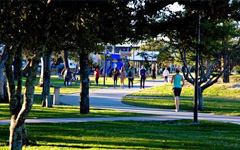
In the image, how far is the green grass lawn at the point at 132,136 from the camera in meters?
10.1

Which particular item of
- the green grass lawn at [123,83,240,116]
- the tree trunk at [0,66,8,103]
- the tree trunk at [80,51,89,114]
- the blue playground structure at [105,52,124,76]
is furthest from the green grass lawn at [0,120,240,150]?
the blue playground structure at [105,52,124,76]

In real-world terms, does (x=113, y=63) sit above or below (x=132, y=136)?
above

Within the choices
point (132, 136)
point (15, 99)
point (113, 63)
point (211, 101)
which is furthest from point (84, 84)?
point (113, 63)

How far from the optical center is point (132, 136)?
11.5 meters

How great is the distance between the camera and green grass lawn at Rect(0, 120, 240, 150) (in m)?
10.1

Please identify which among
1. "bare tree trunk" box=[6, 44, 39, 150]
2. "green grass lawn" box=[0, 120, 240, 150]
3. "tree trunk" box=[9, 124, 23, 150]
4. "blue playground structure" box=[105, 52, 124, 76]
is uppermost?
"blue playground structure" box=[105, 52, 124, 76]

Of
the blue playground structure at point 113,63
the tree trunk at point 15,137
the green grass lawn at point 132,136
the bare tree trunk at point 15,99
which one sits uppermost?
the blue playground structure at point 113,63

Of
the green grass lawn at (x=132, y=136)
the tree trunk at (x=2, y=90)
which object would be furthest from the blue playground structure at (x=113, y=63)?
the green grass lawn at (x=132, y=136)

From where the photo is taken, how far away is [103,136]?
37.3 ft

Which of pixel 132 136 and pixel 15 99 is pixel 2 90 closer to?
pixel 132 136

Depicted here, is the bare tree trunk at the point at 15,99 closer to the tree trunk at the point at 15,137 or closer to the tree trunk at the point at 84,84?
the tree trunk at the point at 15,137

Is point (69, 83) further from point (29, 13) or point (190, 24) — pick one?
point (29, 13)

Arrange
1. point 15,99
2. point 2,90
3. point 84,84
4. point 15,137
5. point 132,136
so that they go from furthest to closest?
point 2,90 < point 84,84 < point 132,136 < point 15,137 < point 15,99

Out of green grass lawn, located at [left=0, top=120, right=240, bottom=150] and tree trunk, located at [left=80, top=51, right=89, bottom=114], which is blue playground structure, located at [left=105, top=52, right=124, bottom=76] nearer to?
tree trunk, located at [left=80, top=51, right=89, bottom=114]
